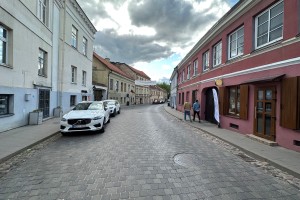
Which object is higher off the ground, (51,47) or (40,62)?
(51,47)

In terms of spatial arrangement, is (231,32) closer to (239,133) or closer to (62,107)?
(239,133)

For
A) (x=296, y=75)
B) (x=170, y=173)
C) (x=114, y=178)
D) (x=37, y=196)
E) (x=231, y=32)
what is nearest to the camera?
(x=37, y=196)

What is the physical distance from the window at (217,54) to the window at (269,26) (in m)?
3.78

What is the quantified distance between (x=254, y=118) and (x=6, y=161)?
9037 millimetres

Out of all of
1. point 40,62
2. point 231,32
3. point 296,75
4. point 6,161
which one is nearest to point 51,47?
point 40,62

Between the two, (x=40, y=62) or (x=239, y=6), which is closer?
(x=239, y=6)

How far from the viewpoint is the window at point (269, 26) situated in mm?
7194

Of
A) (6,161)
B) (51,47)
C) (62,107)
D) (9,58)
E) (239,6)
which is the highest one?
(239,6)

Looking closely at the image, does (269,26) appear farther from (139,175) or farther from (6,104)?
(6,104)

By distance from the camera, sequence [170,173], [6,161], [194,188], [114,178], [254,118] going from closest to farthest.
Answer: [194,188] → [114,178] → [170,173] → [6,161] → [254,118]

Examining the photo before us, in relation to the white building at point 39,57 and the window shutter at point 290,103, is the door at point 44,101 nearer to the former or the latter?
the white building at point 39,57

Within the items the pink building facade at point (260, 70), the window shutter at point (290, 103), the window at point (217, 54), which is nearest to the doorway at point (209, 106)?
the pink building facade at point (260, 70)

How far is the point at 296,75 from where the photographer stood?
6.09m

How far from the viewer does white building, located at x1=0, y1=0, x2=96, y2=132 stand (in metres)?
8.55
